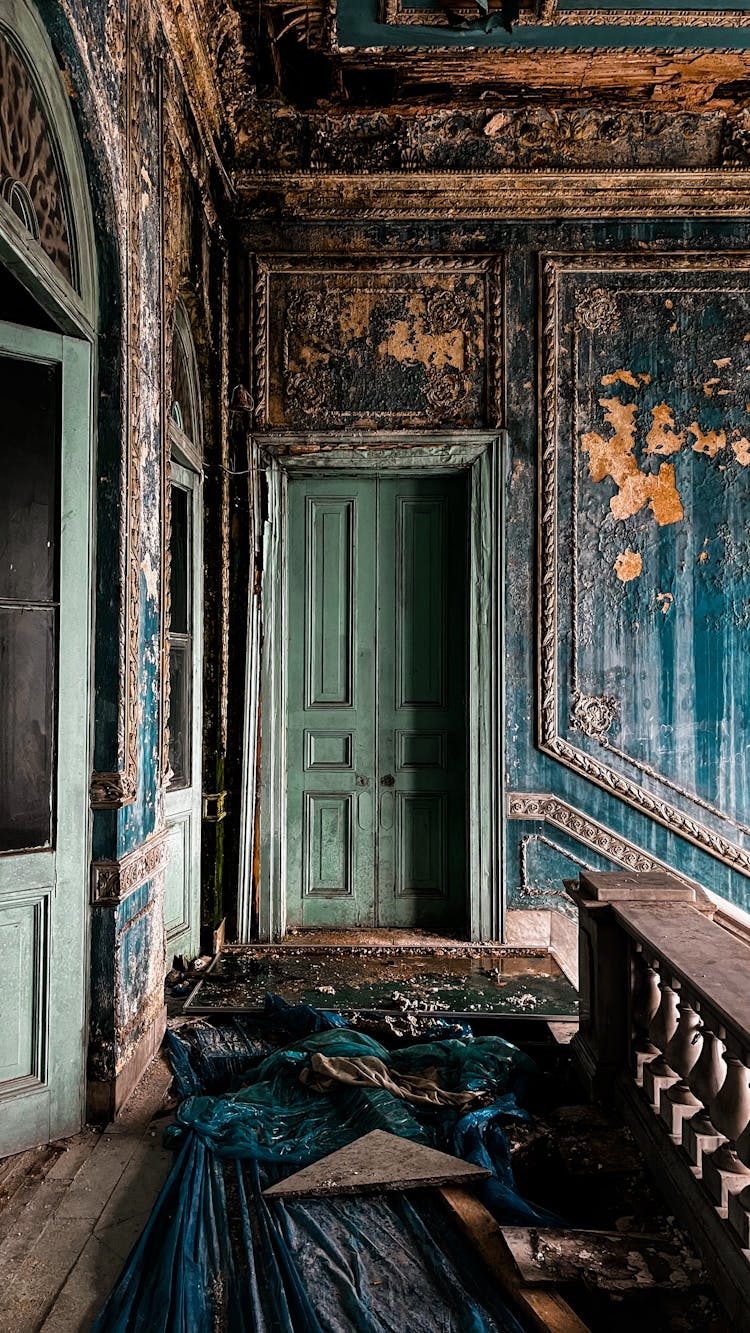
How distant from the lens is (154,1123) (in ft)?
9.56

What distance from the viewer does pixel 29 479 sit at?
2770 mm

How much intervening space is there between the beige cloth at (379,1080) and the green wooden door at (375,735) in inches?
79.3

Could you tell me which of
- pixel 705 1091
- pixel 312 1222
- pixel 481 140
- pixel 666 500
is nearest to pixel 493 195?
pixel 481 140

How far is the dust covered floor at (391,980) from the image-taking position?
3895 millimetres

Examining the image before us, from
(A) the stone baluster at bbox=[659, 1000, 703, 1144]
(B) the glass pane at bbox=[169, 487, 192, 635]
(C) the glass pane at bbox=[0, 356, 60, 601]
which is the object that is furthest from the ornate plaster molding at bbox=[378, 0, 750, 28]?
(A) the stone baluster at bbox=[659, 1000, 703, 1144]

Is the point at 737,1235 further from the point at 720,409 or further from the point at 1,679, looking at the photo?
the point at 720,409

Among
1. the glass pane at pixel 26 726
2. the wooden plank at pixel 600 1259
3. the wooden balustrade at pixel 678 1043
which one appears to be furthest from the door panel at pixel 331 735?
the wooden plank at pixel 600 1259

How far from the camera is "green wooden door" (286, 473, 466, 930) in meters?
5.19

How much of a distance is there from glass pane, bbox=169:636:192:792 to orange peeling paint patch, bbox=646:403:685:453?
2723 millimetres

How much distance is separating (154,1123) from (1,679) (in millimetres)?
1459

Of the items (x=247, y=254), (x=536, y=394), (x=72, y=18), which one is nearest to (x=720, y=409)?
(x=536, y=394)

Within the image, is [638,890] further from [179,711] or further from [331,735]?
[331,735]

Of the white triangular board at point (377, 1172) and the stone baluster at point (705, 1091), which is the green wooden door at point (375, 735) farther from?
the stone baluster at point (705, 1091)

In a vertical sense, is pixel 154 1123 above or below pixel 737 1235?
below
